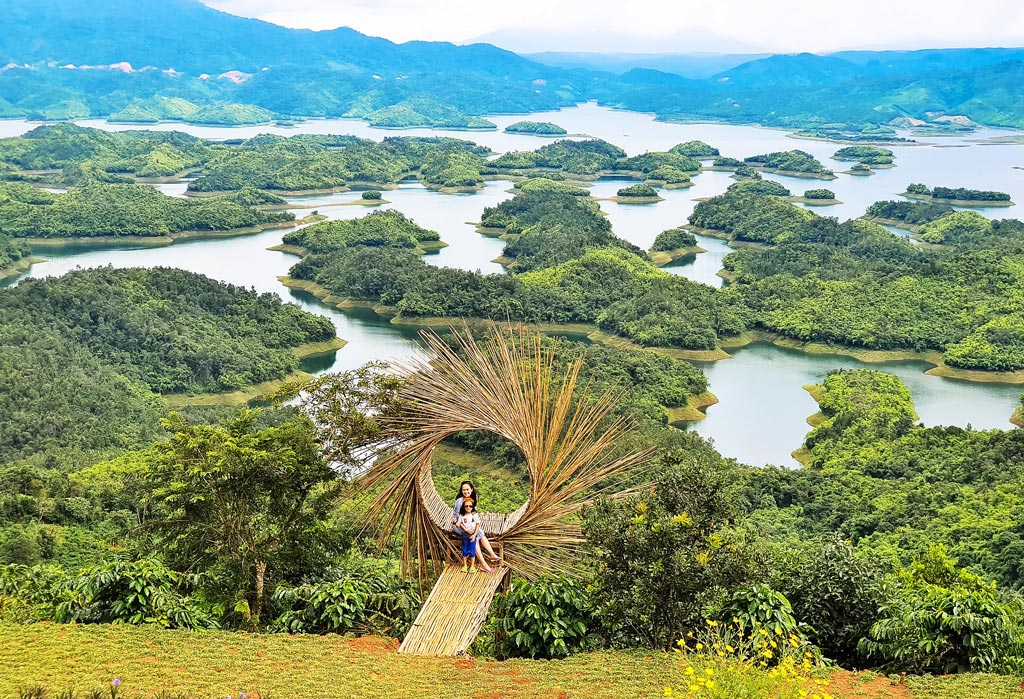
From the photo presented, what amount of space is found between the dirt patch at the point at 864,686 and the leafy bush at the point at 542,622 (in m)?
1.87

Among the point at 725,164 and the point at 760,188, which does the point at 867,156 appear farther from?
the point at 760,188

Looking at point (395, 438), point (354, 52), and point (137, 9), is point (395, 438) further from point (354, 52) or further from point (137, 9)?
point (137, 9)

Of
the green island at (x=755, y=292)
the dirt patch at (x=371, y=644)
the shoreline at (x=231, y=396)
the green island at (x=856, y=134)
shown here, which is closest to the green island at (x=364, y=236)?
the green island at (x=755, y=292)

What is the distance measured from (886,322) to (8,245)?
3919cm

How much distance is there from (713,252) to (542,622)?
51118mm

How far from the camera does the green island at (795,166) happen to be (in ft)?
283

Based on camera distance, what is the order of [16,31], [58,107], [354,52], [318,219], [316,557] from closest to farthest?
[316,557], [318,219], [58,107], [16,31], [354,52]

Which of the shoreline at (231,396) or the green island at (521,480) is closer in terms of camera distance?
the green island at (521,480)

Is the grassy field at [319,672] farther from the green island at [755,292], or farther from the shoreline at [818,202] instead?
the shoreline at [818,202]

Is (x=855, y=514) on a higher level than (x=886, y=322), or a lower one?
higher

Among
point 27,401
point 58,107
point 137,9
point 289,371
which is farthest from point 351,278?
point 137,9

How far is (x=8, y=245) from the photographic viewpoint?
167 ft

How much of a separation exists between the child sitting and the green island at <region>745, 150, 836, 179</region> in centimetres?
8158

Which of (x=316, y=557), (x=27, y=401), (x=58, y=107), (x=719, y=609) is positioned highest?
(x=719, y=609)
